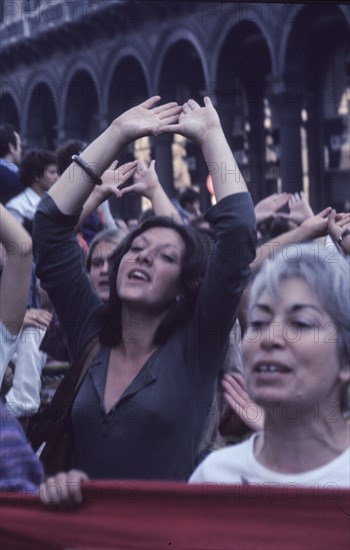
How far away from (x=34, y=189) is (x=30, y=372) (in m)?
1.75

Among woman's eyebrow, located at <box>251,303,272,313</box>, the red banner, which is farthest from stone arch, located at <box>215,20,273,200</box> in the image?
the red banner

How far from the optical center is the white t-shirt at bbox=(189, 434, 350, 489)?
2.64 meters

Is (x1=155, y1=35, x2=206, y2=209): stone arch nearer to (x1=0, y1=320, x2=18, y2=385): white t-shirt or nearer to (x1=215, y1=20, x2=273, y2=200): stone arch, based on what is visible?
(x1=215, y1=20, x2=273, y2=200): stone arch

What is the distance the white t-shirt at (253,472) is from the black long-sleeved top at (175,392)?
0.47 metres

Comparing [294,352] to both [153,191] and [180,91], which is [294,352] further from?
[180,91]

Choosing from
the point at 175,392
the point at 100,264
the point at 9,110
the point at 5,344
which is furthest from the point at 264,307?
the point at 9,110

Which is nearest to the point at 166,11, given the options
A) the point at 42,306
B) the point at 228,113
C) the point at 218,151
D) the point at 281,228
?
the point at 228,113

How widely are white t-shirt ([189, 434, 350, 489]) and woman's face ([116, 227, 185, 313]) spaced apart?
2.54ft

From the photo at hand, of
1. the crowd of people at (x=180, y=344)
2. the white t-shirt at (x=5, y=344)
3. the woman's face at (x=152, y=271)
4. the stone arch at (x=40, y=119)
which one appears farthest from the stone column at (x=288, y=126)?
the white t-shirt at (x=5, y=344)

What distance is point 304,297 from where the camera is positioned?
8.96 feet

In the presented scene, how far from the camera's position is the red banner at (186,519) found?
2.66 metres

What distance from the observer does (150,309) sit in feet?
11.5

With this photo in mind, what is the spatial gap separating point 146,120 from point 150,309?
53 cm

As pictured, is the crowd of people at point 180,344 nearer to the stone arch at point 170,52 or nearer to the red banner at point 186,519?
the red banner at point 186,519
